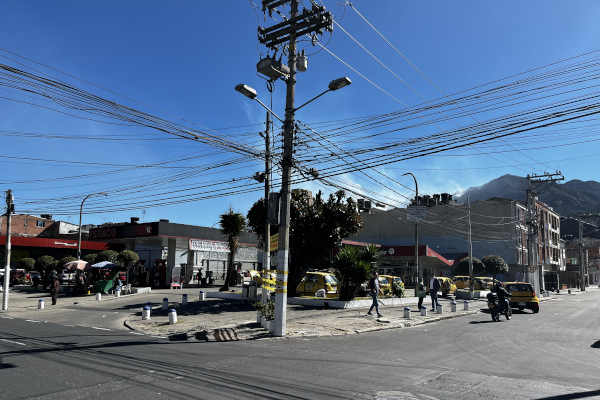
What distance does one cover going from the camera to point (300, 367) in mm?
8562

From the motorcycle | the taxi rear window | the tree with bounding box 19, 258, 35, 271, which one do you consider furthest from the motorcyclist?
the tree with bounding box 19, 258, 35, 271

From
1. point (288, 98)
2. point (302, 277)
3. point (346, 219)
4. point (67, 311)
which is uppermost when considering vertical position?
point (288, 98)

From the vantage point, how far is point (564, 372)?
8.43m

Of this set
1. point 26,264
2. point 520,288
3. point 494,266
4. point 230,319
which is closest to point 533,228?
point 494,266

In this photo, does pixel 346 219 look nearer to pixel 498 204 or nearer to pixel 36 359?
pixel 36 359

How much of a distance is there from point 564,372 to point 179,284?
101ft

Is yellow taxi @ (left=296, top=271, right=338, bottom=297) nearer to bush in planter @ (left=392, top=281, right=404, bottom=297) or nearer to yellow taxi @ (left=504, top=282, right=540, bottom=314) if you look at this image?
bush in planter @ (left=392, top=281, right=404, bottom=297)

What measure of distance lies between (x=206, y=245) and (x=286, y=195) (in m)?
25.9

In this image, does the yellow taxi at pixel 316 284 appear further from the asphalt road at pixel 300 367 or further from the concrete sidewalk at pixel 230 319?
the asphalt road at pixel 300 367

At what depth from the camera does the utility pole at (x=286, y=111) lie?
13.5m

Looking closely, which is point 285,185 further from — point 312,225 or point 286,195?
point 312,225

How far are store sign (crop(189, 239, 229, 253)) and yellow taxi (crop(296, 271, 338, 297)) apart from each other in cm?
1504

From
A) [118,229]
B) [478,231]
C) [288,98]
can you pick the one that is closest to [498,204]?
[478,231]

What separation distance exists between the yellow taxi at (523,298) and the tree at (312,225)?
834cm
